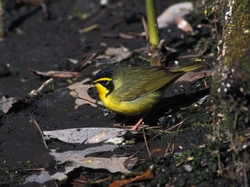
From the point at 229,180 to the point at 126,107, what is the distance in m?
2.01

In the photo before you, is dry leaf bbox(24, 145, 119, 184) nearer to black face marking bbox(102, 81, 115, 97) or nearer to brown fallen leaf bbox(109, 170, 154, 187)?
brown fallen leaf bbox(109, 170, 154, 187)

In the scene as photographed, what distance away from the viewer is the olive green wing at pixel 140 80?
22.5 feet

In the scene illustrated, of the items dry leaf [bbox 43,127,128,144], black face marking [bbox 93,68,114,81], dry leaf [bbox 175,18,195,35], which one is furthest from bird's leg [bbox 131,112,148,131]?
dry leaf [bbox 175,18,195,35]

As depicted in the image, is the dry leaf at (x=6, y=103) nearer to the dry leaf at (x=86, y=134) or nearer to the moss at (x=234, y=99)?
the dry leaf at (x=86, y=134)

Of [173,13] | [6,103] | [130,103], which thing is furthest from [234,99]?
[173,13]

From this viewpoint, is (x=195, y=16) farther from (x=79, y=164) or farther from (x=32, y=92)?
(x=79, y=164)

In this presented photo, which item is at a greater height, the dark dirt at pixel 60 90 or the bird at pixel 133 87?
the bird at pixel 133 87

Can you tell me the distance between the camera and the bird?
6.81 meters

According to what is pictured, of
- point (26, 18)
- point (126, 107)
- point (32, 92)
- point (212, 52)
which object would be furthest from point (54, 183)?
point (26, 18)

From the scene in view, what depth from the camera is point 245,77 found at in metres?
4.80

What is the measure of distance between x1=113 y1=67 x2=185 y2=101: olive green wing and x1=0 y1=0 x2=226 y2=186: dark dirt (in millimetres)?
453

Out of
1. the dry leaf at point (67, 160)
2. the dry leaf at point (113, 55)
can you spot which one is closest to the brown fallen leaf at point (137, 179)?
the dry leaf at point (67, 160)

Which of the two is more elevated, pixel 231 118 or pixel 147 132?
pixel 231 118

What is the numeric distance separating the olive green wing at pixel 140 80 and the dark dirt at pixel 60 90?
0.45m
